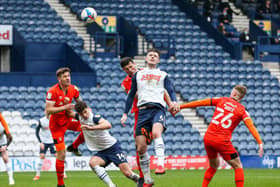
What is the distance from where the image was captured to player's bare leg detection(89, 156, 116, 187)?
1356cm

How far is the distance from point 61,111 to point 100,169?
1.55 m

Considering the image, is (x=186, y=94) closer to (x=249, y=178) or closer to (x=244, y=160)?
(x=244, y=160)

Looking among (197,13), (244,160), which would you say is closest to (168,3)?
(197,13)

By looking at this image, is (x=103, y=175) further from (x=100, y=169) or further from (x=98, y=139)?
(x=98, y=139)

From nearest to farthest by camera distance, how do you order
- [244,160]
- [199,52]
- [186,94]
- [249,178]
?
1. [249,178]
2. [244,160]
3. [186,94]
4. [199,52]

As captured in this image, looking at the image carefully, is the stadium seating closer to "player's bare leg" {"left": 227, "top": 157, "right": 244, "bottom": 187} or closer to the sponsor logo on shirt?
the sponsor logo on shirt

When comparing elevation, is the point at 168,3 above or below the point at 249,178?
above

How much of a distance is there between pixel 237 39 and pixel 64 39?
7.75m

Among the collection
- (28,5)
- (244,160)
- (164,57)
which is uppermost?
(28,5)

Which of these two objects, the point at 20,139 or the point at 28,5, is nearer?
the point at 20,139

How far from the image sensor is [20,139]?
26500 millimetres

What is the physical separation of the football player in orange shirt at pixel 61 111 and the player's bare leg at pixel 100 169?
1.03 m

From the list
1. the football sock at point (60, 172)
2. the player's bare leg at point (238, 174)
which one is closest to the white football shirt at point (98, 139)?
the football sock at point (60, 172)

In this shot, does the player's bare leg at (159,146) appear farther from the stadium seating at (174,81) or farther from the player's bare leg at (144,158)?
the stadium seating at (174,81)
